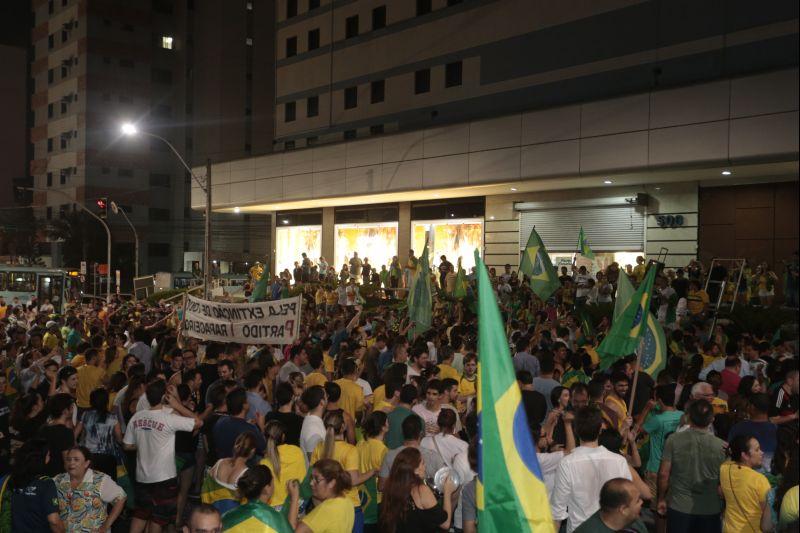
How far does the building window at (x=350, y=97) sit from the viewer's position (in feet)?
126

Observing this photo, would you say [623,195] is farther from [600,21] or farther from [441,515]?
[441,515]

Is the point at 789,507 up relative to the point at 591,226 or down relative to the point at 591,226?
down

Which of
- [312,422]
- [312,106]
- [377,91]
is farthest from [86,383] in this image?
[312,106]

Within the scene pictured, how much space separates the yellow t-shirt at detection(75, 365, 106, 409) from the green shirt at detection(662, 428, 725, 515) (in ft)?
25.1

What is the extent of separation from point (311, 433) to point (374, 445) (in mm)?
794

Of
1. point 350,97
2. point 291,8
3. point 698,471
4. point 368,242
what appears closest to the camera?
point 698,471

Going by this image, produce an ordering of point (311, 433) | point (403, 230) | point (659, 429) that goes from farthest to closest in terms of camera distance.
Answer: point (403, 230), point (659, 429), point (311, 433)

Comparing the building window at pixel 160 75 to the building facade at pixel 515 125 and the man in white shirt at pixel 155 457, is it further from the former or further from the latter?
the man in white shirt at pixel 155 457

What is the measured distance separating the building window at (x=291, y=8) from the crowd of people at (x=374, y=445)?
34.2m

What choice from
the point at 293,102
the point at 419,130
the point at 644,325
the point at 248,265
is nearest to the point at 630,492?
the point at 644,325

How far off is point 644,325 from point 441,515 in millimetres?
4150

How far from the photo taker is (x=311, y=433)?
7.42 m

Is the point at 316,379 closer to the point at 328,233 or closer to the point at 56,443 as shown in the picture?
the point at 56,443

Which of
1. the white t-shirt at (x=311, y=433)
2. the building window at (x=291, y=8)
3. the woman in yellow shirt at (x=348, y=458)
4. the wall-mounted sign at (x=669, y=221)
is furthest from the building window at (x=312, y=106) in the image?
the woman in yellow shirt at (x=348, y=458)
